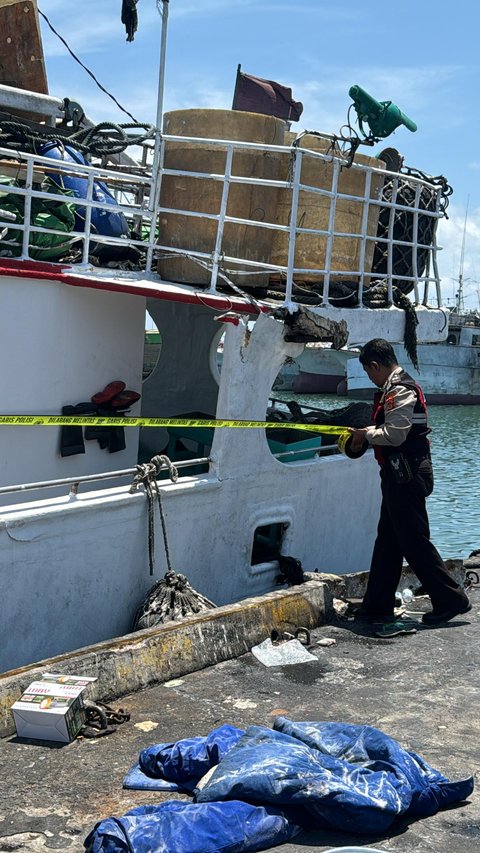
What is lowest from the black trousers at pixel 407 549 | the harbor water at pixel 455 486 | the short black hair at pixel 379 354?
the harbor water at pixel 455 486

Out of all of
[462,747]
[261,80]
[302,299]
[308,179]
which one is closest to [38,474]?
[302,299]

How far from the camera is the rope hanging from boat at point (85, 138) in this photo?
8.51 meters

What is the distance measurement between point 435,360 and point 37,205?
50.2 metres

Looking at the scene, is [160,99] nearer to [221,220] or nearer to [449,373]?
[221,220]

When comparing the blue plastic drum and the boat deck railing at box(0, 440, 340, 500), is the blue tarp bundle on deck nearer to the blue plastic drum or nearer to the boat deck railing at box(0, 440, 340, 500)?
the boat deck railing at box(0, 440, 340, 500)

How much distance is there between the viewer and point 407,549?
277 inches

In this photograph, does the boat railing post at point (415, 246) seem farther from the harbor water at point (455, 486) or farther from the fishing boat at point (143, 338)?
the harbor water at point (455, 486)

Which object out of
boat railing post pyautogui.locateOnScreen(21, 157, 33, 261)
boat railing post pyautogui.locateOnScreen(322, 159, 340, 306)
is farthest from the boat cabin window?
boat railing post pyautogui.locateOnScreen(21, 157, 33, 261)

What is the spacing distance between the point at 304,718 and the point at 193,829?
5.26 feet

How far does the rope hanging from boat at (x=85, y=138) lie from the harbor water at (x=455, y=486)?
5.93 m

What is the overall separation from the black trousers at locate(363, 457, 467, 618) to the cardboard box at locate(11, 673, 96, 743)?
2.85 meters

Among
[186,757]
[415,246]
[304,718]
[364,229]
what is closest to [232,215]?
[364,229]

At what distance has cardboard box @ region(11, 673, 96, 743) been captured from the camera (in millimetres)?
4855

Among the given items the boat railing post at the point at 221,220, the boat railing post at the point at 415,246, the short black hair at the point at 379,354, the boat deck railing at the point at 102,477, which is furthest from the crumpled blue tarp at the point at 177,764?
the boat railing post at the point at 415,246
